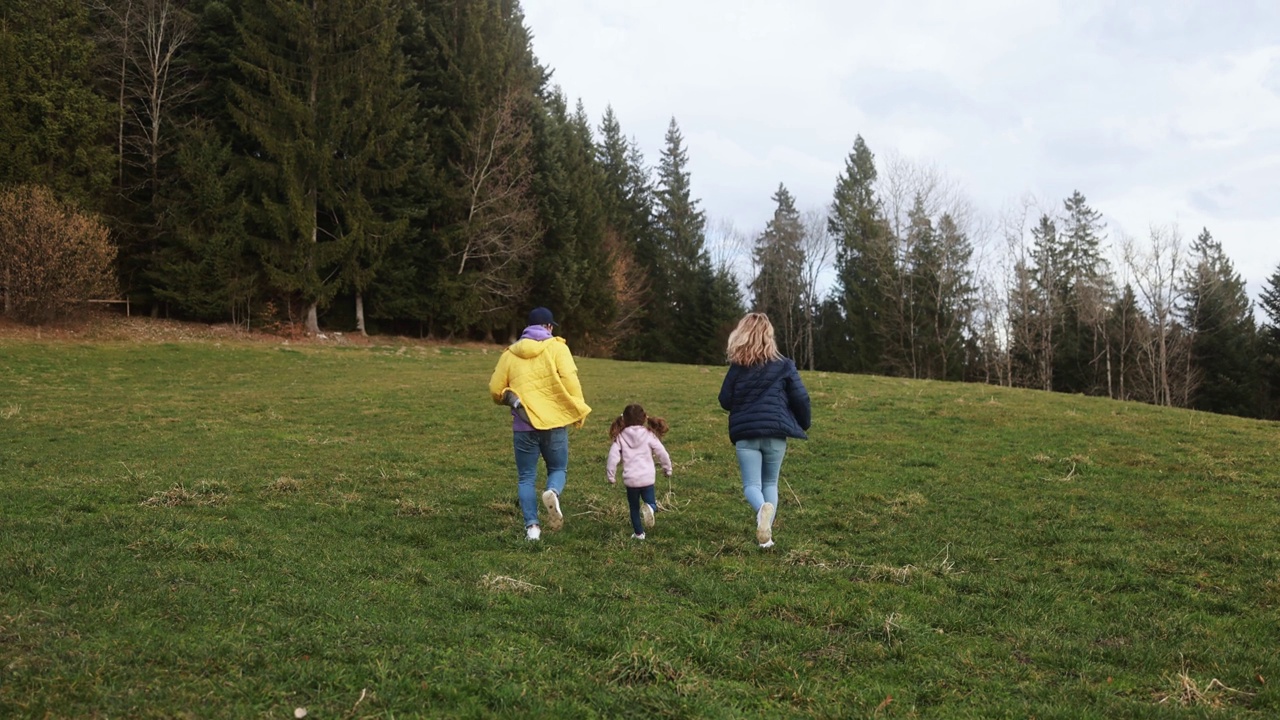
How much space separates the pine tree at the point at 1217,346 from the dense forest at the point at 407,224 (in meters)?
0.18

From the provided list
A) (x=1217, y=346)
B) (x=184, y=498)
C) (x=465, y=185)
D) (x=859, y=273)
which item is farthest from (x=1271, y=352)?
(x=184, y=498)

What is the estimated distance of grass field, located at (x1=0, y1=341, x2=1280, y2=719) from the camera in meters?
3.88

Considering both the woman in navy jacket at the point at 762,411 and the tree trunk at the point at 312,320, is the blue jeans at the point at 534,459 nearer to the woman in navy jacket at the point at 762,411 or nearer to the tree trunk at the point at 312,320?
the woman in navy jacket at the point at 762,411

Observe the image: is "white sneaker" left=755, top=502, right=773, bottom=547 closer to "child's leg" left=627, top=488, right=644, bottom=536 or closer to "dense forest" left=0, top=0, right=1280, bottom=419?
"child's leg" left=627, top=488, right=644, bottom=536

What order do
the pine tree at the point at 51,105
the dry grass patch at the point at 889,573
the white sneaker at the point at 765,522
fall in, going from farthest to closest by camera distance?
the pine tree at the point at 51,105
the white sneaker at the point at 765,522
the dry grass patch at the point at 889,573

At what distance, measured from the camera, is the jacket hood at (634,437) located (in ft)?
24.6

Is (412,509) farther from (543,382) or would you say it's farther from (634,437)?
(634,437)

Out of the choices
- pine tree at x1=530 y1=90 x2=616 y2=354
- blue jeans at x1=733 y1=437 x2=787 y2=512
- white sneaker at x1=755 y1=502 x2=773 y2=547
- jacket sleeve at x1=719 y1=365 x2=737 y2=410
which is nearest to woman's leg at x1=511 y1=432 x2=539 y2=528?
jacket sleeve at x1=719 y1=365 x2=737 y2=410

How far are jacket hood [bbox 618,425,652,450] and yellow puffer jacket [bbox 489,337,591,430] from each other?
0.44 meters

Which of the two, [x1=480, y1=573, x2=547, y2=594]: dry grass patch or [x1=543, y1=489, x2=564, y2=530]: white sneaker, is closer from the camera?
[x1=480, y1=573, x2=547, y2=594]: dry grass patch

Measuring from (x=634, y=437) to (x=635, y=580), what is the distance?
5.72 feet

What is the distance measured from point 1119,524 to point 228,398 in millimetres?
18146

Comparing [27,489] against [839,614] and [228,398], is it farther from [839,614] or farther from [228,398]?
[228,398]

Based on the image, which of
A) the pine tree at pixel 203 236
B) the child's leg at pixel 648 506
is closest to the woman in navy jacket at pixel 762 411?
the child's leg at pixel 648 506
